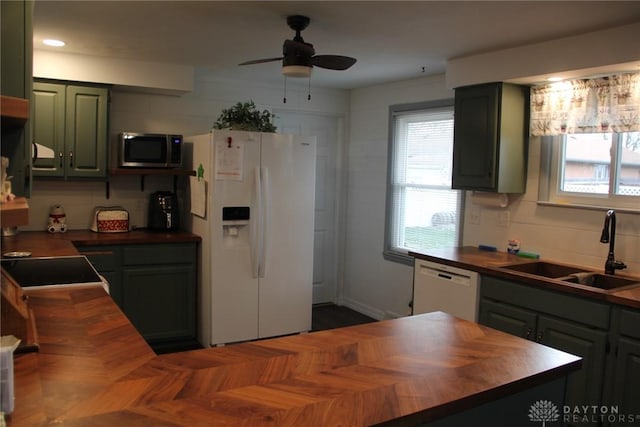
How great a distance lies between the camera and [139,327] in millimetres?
4043

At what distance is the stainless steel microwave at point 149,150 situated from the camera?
4.21m

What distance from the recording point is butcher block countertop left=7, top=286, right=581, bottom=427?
125 cm

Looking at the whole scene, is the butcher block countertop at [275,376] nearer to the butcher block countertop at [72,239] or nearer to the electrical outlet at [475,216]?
the butcher block countertop at [72,239]

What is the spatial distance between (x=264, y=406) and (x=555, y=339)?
6.84 feet

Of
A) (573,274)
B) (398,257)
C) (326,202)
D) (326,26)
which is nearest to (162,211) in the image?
(326,202)

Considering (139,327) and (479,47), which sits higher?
(479,47)

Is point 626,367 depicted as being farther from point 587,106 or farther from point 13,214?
point 13,214

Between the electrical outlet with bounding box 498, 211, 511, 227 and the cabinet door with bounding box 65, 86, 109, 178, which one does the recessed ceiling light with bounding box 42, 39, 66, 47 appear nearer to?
the cabinet door with bounding box 65, 86, 109, 178

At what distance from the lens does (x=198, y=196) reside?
4176mm

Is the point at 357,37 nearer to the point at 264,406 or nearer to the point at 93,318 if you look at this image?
the point at 93,318

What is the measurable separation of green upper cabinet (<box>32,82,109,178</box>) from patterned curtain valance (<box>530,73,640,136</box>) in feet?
10.4

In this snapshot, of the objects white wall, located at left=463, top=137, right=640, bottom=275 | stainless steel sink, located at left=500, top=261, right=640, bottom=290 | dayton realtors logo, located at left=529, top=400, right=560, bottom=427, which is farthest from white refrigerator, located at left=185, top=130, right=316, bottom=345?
dayton realtors logo, located at left=529, top=400, right=560, bottom=427

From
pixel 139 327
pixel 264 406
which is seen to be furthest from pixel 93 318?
pixel 139 327

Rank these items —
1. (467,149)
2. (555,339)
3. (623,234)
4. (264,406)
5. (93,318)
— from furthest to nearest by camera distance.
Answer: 1. (467,149)
2. (623,234)
3. (555,339)
4. (93,318)
5. (264,406)
